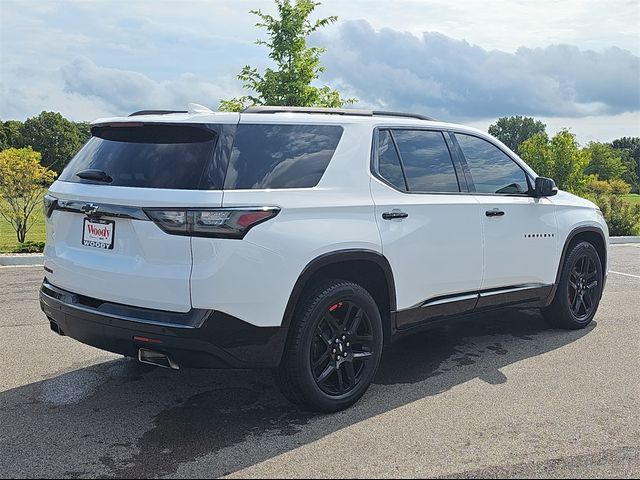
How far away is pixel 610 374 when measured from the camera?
498 cm

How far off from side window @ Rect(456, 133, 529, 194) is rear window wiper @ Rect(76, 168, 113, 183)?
8.74 feet

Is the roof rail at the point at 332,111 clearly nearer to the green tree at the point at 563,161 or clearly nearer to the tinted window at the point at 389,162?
the tinted window at the point at 389,162

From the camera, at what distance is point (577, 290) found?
247 inches

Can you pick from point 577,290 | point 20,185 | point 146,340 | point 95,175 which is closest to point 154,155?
point 95,175

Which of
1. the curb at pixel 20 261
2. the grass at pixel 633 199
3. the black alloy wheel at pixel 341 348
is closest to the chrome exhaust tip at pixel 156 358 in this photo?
the black alloy wheel at pixel 341 348

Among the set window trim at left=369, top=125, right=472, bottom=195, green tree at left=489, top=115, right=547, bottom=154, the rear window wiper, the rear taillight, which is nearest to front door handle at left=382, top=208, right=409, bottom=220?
window trim at left=369, top=125, right=472, bottom=195

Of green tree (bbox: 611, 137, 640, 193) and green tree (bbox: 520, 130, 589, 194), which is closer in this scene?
green tree (bbox: 520, 130, 589, 194)

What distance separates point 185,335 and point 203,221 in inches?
24.2

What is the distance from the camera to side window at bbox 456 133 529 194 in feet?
17.0

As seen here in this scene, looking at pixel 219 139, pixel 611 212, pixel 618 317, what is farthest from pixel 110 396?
pixel 611 212

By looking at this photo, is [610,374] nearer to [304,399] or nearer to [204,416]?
[304,399]

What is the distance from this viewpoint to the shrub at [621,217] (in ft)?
56.4

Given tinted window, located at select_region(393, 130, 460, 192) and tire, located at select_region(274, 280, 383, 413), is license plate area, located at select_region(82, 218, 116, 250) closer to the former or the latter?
tire, located at select_region(274, 280, 383, 413)

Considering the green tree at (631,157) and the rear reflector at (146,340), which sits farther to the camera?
the green tree at (631,157)
